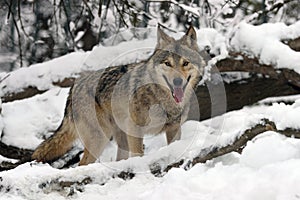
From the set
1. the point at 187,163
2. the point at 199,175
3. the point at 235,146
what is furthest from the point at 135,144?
the point at 199,175

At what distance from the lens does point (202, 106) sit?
6.97 meters

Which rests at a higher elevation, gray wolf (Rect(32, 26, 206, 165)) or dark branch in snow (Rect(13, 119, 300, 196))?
dark branch in snow (Rect(13, 119, 300, 196))

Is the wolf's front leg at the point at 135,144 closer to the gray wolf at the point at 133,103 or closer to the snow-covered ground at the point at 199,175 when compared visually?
the gray wolf at the point at 133,103

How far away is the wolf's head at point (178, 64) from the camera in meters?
5.30

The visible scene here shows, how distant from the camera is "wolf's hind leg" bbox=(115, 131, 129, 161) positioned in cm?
580

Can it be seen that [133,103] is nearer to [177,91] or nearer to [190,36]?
[177,91]

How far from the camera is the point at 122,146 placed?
5.87 m

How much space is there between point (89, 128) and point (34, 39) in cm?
609

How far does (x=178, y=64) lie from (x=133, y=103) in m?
0.65

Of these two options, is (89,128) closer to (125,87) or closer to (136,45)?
(125,87)

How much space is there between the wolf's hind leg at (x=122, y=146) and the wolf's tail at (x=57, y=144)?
48cm

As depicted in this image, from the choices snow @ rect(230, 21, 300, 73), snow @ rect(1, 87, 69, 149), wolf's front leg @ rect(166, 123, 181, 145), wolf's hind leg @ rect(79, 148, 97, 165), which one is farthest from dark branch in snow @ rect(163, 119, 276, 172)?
snow @ rect(1, 87, 69, 149)

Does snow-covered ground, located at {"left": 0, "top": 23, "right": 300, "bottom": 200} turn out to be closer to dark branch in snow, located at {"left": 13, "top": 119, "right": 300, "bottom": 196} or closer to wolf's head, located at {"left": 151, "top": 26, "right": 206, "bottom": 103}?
dark branch in snow, located at {"left": 13, "top": 119, "right": 300, "bottom": 196}

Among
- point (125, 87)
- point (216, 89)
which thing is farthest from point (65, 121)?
point (216, 89)
